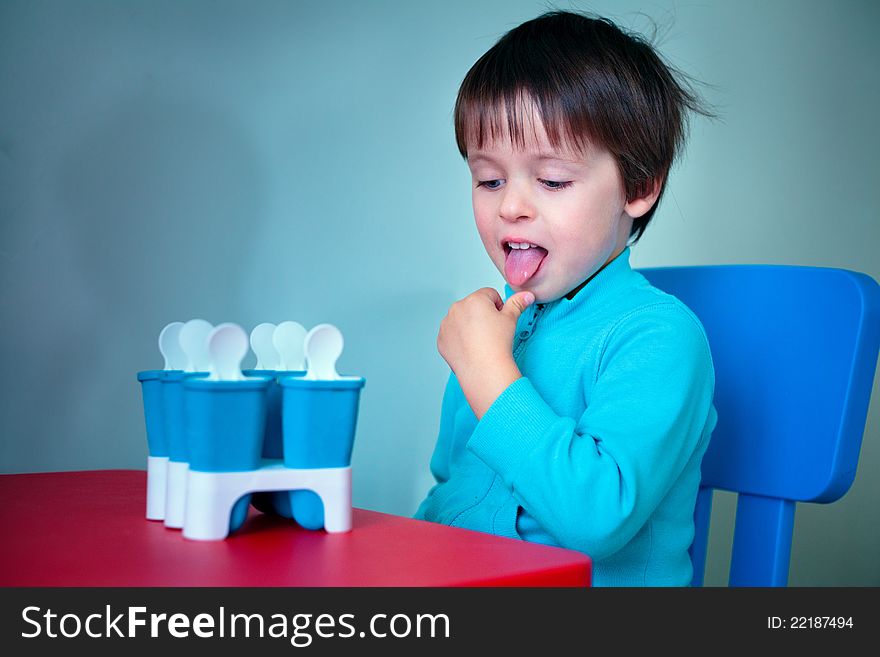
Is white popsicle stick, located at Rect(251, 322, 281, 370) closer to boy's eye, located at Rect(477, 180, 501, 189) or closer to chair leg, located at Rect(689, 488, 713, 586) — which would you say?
boy's eye, located at Rect(477, 180, 501, 189)

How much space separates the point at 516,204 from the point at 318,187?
750 millimetres

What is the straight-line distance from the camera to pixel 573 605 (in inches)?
18.6

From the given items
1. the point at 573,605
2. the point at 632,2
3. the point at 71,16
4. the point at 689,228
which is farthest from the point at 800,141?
the point at 573,605

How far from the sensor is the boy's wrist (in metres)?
0.75

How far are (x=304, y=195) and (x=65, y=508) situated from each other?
956 millimetres

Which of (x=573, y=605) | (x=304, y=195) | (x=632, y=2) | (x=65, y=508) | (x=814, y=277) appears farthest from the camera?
(x=632, y=2)

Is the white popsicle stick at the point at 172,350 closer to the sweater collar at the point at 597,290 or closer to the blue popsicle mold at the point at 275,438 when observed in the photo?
the blue popsicle mold at the point at 275,438

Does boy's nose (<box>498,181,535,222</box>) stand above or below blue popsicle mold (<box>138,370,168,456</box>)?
above

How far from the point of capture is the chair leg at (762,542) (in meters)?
0.91

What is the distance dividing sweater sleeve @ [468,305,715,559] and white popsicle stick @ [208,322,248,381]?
225 mm

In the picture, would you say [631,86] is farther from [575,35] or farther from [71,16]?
[71,16]

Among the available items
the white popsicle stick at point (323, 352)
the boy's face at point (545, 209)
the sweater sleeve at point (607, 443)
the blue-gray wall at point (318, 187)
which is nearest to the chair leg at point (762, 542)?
the sweater sleeve at point (607, 443)

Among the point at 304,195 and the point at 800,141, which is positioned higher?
the point at 800,141

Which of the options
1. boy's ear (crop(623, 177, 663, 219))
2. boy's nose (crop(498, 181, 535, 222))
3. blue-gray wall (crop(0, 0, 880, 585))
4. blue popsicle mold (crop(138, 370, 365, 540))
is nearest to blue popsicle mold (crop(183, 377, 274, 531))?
blue popsicle mold (crop(138, 370, 365, 540))
